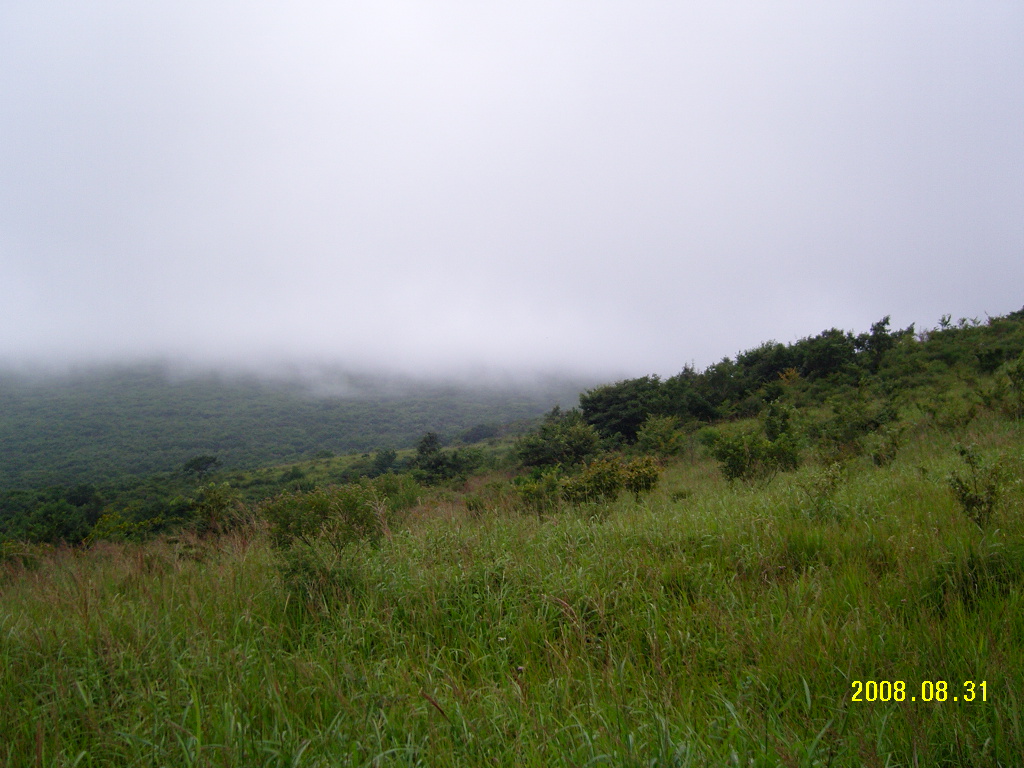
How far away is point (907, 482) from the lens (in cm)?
582

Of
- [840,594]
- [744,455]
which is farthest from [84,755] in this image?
[744,455]

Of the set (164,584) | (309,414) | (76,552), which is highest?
(164,584)

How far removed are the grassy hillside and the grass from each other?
59.7 m

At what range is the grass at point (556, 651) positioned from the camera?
186cm

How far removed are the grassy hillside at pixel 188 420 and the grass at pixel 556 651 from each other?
59690mm

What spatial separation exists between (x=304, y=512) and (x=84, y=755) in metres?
2.69

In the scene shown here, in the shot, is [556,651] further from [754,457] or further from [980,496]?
[754,457]

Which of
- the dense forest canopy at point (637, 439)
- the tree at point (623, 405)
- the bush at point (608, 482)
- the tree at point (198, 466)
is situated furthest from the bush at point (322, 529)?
the tree at point (198, 466)

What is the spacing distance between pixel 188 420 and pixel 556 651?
428 feet

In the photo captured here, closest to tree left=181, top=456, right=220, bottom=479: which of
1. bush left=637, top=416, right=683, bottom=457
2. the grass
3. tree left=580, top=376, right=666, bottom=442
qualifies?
tree left=580, top=376, right=666, bottom=442

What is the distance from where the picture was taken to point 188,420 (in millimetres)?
107062

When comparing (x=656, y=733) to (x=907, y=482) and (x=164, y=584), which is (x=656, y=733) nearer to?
(x=164, y=584)

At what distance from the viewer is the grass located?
1863 mm
